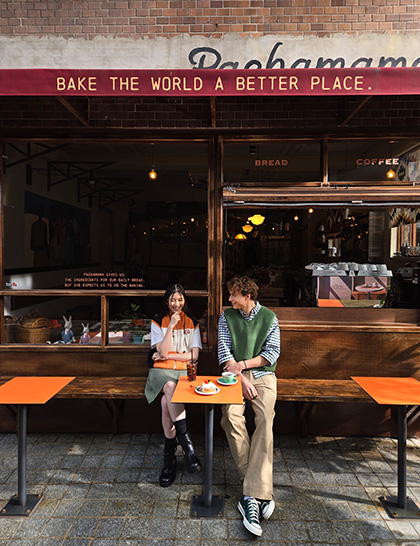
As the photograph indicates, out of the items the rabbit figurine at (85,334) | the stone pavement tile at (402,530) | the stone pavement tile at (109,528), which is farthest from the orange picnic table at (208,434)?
the rabbit figurine at (85,334)

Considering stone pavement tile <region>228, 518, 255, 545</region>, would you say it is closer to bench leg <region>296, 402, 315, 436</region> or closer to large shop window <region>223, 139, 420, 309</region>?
bench leg <region>296, 402, 315, 436</region>

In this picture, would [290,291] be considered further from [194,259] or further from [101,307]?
[101,307]

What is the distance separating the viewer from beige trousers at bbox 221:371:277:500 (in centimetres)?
325

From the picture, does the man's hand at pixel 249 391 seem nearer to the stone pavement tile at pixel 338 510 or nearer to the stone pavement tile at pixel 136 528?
the stone pavement tile at pixel 338 510

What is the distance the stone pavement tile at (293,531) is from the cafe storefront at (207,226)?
148cm

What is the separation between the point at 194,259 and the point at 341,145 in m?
2.20

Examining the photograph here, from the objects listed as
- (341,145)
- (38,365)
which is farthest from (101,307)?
(341,145)

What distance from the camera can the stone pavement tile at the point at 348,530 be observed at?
2988 millimetres

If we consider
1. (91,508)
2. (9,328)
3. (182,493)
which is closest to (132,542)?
(91,508)

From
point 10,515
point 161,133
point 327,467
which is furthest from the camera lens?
point 161,133

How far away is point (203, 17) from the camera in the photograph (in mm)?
4402

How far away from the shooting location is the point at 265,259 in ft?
15.9

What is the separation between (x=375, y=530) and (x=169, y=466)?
181cm

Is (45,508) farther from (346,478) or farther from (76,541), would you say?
(346,478)
